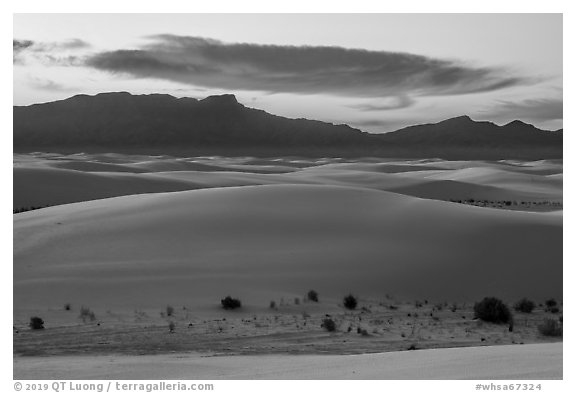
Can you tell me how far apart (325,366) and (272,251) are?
365 inches

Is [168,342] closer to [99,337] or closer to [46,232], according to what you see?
[99,337]

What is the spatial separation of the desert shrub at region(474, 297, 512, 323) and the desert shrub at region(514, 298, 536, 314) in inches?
37.5

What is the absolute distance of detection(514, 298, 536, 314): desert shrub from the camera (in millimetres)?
14094

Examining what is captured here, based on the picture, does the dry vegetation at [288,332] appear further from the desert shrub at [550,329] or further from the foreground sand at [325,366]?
the foreground sand at [325,366]

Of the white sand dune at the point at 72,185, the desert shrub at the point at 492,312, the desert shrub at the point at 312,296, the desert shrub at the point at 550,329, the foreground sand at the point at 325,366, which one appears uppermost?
the white sand dune at the point at 72,185

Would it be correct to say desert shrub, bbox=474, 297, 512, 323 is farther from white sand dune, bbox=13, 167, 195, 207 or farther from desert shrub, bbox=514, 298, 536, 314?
white sand dune, bbox=13, 167, 195, 207

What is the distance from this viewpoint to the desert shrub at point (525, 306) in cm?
1409

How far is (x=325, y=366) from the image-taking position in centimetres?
848

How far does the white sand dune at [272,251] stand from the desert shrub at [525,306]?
1129 mm

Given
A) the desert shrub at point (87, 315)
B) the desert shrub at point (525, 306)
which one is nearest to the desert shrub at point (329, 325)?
the desert shrub at point (87, 315)

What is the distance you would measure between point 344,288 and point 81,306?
5.41 metres

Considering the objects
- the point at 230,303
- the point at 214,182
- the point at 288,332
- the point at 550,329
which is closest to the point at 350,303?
the point at 230,303

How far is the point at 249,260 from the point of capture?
16844mm
